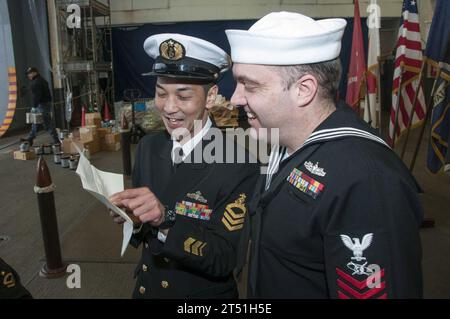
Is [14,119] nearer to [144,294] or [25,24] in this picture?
[25,24]

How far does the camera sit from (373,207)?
813 millimetres

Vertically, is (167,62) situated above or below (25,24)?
below

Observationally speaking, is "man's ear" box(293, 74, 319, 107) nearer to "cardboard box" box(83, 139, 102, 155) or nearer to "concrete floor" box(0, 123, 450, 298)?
"concrete floor" box(0, 123, 450, 298)

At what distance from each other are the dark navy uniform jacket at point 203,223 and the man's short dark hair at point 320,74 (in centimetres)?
52

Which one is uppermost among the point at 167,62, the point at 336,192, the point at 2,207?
the point at 167,62

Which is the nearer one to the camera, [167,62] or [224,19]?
[167,62]

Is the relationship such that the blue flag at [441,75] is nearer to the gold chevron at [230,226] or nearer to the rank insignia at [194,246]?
the gold chevron at [230,226]

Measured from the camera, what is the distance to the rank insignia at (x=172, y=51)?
1494 mm

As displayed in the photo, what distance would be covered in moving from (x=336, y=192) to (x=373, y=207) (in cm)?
9

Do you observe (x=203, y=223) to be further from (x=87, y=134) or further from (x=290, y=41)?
(x=87, y=134)

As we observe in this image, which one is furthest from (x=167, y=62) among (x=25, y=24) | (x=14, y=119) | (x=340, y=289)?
(x=25, y=24)

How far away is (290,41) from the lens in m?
0.99

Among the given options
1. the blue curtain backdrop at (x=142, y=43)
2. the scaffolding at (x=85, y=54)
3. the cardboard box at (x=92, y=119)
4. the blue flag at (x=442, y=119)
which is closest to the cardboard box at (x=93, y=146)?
the cardboard box at (x=92, y=119)

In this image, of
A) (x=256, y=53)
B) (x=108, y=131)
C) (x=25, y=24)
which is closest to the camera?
(x=256, y=53)
